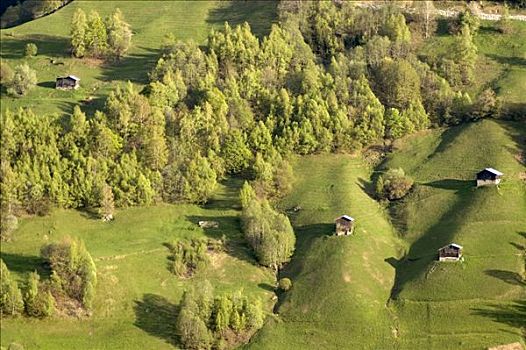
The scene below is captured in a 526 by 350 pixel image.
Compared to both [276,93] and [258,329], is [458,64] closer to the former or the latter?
[276,93]

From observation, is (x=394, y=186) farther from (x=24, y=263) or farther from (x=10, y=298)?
(x=10, y=298)

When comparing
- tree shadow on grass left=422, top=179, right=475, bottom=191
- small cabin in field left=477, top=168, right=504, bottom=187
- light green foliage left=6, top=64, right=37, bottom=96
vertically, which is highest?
light green foliage left=6, top=64, right=37, bottom=96

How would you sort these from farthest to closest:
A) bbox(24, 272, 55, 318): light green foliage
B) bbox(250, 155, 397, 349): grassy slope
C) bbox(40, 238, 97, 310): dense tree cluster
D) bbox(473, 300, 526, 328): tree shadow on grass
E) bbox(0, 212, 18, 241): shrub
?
bbox(0, 212, 18, 241): shrub → bbox(40, 238, 97, 310): dense tree cluster → bbox(250, 155, 397, 349): grassy slope → bbox(473, 300, 526, 328): tree shadow on grass → bbox(24, 272, 55, 318): light green foliage

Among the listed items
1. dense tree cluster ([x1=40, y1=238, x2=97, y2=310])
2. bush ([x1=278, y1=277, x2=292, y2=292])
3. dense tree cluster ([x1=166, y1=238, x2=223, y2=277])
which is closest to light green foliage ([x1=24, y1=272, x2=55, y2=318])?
dense tree cluster ([x1=40, y1=238, x2=97, y2=310])

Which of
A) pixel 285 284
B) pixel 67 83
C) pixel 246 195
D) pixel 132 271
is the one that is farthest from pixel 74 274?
pixel 67 83

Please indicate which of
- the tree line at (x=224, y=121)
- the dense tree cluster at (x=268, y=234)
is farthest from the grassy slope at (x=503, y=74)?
the dense tree cluster at (x=268, y=234)

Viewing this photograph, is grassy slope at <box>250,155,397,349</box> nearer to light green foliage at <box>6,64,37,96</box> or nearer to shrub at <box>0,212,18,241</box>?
shrub at <box>0,212,18,241</box>

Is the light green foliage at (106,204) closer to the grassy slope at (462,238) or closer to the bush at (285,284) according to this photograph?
the bush at (285,284)
